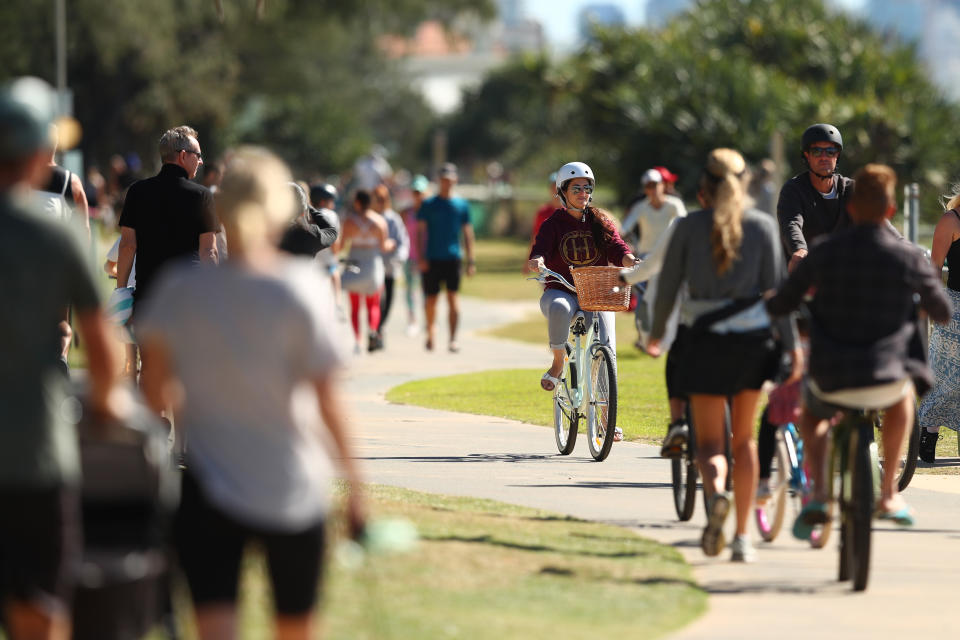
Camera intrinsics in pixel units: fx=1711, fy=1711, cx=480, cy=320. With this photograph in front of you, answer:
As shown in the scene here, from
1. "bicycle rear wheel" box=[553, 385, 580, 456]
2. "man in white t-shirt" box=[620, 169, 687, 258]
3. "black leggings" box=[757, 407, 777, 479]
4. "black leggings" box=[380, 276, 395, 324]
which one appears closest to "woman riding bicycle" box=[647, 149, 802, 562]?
"black leggings" box=[757, 407, 777, 479]

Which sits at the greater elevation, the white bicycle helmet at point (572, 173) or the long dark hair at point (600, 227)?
the white bicycle helmet at point (572, 173)

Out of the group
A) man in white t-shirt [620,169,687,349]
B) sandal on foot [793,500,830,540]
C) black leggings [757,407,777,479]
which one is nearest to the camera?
sandal on foot [793,500,830,540]

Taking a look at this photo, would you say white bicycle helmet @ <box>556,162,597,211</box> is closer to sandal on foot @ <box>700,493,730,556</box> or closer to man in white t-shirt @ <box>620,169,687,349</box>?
sandal on foot @ <box>700,493,730,556</box>

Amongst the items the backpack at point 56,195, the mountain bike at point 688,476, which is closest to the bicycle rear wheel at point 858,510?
the mountain bike at point 688,476

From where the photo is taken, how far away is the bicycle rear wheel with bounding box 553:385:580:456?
1108 centimetres

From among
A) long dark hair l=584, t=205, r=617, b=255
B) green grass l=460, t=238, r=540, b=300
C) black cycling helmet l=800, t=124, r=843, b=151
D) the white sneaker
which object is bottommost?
green grass l=460, t=238, r=540, b=300

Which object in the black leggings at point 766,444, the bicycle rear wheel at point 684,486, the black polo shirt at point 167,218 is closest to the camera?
the black leggings at point 766,444

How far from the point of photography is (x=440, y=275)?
64.7 feet

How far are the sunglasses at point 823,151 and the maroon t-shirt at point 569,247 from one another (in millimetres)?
1564

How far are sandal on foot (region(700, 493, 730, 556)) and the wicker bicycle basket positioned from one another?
310 cm

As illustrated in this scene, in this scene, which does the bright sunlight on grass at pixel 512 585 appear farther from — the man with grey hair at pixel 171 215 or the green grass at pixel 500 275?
the green grass at pixel 500 275

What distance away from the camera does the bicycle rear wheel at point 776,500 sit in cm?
778

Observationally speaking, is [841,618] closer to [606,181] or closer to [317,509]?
[317,509]

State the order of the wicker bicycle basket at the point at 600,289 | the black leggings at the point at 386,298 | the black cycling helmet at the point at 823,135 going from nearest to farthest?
the black cycling helmet at the point at 823,135
the wicker bicycle basket at the point at 600,289
the black leggings at the point at 386,298
